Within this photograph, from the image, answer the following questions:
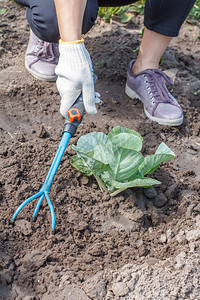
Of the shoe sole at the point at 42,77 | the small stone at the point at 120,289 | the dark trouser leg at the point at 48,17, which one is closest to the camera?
the small stone at the point at 120,289

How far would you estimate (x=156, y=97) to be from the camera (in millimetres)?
2857

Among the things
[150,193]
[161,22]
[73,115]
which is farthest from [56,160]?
[161,22]

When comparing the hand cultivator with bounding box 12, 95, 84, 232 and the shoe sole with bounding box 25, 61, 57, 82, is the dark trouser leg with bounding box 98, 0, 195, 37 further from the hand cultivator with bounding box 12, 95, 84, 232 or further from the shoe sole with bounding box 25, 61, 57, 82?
the hand cultivator with bounding box 12, 95, 84, 232

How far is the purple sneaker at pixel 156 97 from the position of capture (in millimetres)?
2773

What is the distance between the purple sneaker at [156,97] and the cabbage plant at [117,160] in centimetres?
77

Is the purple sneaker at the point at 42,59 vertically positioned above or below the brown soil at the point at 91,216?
above

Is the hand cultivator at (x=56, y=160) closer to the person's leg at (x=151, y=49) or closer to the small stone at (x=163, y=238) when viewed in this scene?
the small stone at (x=163, y=238)

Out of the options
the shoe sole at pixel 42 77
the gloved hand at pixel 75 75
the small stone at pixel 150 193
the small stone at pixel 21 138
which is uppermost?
the gloved hand at pixel 75 75

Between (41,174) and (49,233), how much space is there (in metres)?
0.43

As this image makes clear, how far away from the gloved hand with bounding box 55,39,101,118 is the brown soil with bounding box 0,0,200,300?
0.38 metres

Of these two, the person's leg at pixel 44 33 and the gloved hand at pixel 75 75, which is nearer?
the gloved hand at pixel 75 75

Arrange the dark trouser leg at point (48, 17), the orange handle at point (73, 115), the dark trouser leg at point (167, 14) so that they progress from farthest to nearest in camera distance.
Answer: the dark trouser leg at point (167, 14) < the dark trouser leg at point (48, 17) < the orange handle at point (73, 115)

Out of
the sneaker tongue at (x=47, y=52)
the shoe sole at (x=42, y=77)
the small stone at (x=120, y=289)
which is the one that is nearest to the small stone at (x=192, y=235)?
the small stone at (x=120, y=289)

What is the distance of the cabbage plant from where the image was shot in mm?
1870
